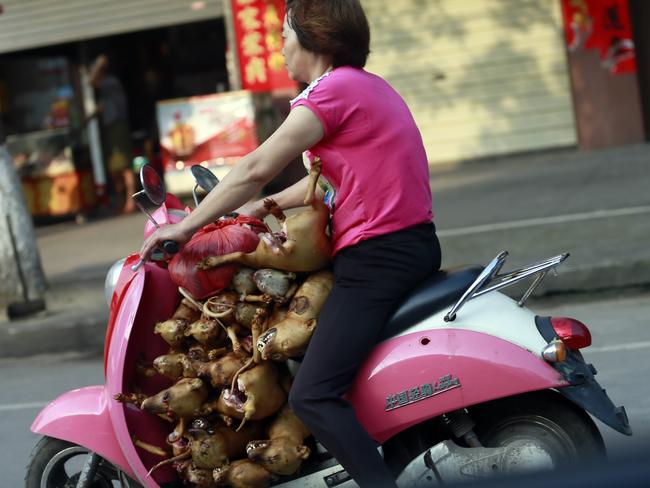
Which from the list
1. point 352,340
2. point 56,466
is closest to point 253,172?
point 352,340

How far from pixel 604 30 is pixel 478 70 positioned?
1647 mm

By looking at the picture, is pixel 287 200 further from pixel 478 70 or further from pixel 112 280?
pixel 478 70

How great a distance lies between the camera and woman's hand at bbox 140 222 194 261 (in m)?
3.37

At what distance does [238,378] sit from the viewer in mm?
3393

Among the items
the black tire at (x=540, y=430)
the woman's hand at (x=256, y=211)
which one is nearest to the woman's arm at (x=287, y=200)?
the woman's hand at (x=256, y=211)

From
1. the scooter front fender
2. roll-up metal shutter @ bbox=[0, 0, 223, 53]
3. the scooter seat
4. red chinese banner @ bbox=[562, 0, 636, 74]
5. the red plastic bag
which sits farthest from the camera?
roll-up metal shutter @ bbox=[0, 0, 223, 53]

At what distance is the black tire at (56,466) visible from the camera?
386 cm

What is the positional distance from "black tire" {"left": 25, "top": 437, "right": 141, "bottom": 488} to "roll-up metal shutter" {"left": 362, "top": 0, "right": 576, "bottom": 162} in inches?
430

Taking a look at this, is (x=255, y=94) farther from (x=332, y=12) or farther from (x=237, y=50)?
(x=332, y=12)

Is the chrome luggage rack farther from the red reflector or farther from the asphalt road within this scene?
the asphalt road

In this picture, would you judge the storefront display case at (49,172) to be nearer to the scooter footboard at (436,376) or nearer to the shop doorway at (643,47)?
the shop doorway at (643,47)

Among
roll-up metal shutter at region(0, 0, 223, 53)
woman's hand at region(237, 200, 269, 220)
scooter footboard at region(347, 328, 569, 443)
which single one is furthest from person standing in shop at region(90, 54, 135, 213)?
scooter footboard at region(347, 328, 569, 443)

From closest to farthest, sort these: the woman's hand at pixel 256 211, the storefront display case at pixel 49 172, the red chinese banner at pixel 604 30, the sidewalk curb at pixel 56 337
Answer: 1. the woman's hand at pixel 256 211
2. the sidewalk curb at pixel 56 337
3. the red chinese banner at pixel 604 30
4. the storefront display case at pixel 49 172

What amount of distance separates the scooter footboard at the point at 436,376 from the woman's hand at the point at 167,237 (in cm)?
66
